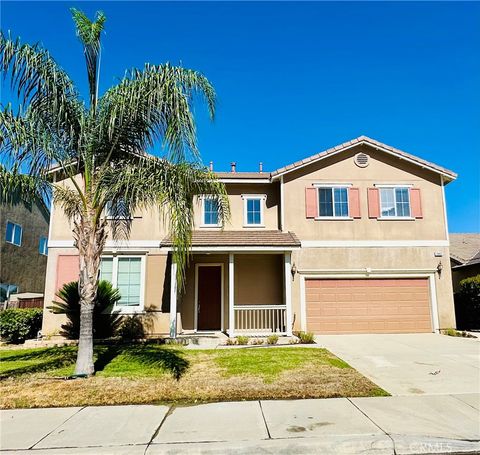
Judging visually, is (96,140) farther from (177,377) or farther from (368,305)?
(368,305)

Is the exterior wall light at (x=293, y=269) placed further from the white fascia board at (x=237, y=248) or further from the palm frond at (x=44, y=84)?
the palm frond at (x=44, y=84)

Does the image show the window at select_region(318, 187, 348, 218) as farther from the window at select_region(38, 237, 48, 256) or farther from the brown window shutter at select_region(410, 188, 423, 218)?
the window at select_region(38, 237, 48, 256)

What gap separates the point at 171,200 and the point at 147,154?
1.33 metres

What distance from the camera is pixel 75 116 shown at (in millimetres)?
8258

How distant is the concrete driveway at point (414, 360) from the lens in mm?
7527

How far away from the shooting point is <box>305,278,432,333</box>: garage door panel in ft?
48.3

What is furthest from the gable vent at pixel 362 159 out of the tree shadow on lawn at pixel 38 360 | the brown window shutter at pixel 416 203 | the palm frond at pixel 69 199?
the tree shadow on lawn at pixel 38 360

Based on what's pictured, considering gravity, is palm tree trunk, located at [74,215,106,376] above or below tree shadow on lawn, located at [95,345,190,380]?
above

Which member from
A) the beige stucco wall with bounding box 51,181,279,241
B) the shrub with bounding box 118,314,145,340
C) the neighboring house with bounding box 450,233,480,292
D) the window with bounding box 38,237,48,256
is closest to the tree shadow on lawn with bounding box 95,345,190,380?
the shrub with bounding box 118,314,145,340

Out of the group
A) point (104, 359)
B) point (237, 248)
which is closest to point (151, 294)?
point (237, 248)

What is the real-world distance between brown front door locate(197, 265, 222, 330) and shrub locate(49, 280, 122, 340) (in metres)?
3.03

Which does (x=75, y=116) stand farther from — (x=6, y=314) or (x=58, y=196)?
(x=6, y=314)

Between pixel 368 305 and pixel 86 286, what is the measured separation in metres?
10.7

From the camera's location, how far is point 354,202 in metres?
15.5
